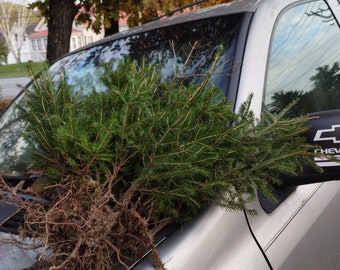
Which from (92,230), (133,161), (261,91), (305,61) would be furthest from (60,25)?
(92,230)

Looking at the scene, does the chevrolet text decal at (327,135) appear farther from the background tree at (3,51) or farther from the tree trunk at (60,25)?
the background tree at (3,51)

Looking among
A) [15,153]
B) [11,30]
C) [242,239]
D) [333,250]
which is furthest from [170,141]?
[11,30]

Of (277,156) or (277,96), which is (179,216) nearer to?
(277,156)

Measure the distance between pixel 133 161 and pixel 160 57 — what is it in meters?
0.99

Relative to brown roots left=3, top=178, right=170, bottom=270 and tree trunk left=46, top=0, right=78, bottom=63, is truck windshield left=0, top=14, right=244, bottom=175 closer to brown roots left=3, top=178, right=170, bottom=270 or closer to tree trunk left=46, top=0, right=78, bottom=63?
brown roots left=3, top=178, right=170, bottom=270

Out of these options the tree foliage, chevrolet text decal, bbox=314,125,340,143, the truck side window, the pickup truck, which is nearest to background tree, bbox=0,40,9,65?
the pickup truck

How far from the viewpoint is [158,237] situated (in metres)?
1.49

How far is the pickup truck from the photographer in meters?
1.53

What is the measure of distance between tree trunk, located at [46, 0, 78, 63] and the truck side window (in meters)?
3.36

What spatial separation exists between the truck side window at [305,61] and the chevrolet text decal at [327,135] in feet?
1.19

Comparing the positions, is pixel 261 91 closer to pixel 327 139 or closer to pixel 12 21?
pixel 327 139

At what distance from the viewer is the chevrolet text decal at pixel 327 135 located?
166 centimetres

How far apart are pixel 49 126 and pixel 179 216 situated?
526 millimetres

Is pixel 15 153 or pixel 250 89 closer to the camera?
pixel 250 89
